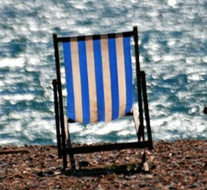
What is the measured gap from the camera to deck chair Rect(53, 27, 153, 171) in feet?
22.9

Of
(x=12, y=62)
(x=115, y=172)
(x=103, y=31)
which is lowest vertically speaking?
(x=115, y=172)

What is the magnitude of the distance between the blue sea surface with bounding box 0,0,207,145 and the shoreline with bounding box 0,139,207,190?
3.77 metres

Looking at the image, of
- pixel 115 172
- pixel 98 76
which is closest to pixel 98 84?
pixel 98 76

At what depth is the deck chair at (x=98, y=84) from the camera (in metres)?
6.96

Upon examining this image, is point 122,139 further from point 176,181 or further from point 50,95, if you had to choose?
point 176,181

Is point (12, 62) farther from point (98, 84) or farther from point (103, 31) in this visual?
point (98, 84)

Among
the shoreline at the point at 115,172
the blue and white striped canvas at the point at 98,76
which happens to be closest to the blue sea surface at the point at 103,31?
the shoreline at the point at 115,172

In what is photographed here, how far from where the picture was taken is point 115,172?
6859 mm

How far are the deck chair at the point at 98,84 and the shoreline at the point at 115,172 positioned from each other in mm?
232

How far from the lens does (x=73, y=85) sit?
710 centimetres

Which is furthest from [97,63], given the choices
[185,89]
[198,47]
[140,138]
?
[198,47]

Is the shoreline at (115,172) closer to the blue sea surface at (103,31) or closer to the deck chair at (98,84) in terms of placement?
the deck chair at (98,84)

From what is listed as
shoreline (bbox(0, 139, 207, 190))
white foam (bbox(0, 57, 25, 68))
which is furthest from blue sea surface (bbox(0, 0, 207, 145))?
shoreline (bbox(0, 139, 207, 190))

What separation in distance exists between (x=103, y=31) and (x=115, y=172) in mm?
9655
